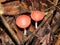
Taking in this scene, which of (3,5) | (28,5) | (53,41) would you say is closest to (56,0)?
(28,5)

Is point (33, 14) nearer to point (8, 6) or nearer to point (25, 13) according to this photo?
point (25, 13)

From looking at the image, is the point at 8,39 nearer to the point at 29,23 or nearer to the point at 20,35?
the point at 20,35

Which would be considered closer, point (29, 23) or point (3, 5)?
point (29, 23)

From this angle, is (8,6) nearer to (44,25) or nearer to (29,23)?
(29,23)

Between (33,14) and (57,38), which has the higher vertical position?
(33,14)

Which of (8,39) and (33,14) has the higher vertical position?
(33,14)

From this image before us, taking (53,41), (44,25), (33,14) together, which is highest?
(33,14)

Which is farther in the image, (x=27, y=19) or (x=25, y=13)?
(x=25, y=13)

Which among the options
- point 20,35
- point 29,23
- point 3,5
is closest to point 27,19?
point 29,23
